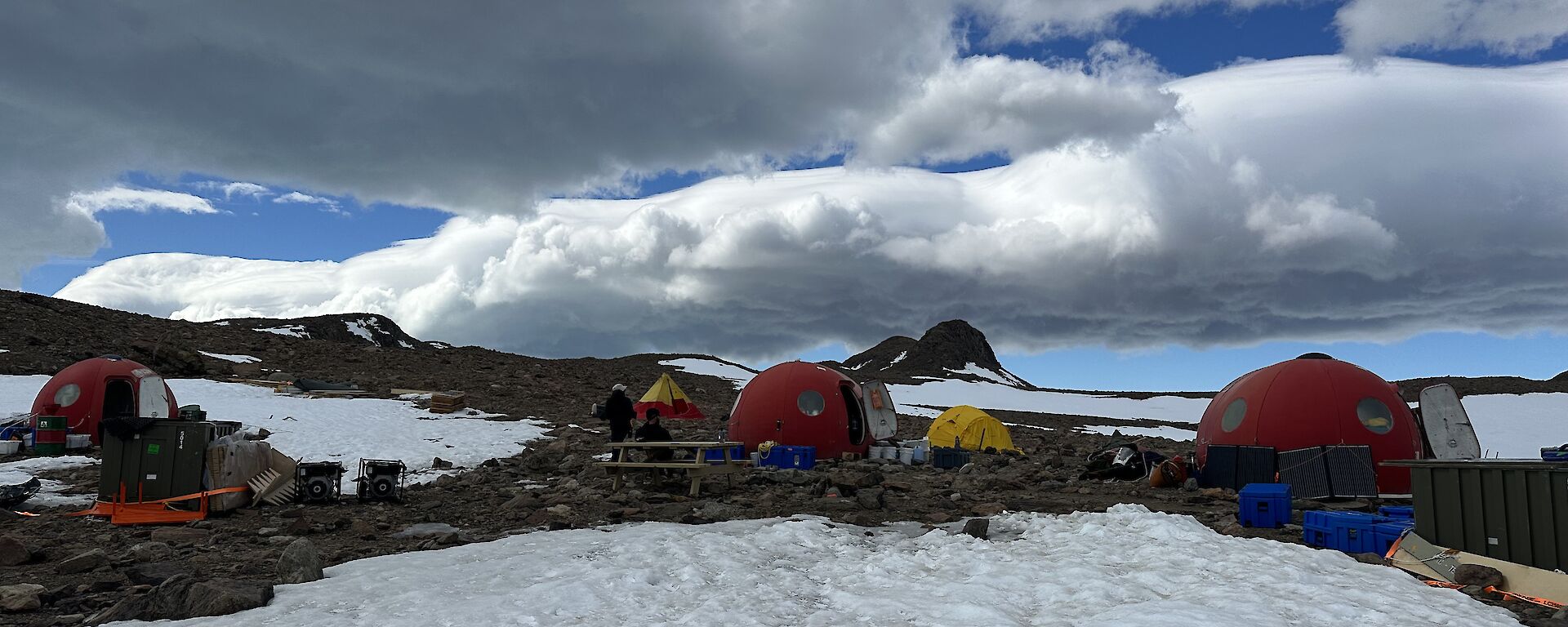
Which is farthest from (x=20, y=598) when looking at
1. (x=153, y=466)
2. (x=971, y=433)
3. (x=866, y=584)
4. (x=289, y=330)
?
(x=289, y=330)

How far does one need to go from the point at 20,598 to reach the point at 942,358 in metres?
105

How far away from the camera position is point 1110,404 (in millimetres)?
73125

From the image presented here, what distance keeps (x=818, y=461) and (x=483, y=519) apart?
9.56 m

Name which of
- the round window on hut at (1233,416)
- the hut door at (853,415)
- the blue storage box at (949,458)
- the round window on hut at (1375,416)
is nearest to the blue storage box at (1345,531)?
the round window on hut at (1375,416)

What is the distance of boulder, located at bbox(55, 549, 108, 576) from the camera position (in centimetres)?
878

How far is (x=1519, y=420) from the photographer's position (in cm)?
5291

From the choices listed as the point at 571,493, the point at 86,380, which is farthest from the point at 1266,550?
the point at 86,380

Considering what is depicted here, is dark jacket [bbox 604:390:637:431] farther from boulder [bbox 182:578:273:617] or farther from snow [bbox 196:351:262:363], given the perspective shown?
snow [bbox 196:351:262:363]

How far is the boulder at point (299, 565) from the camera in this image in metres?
8.19

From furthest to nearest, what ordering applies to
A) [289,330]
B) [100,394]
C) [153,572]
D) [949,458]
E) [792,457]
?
[289,330]
[100,394]
[949,458]
[792,457]
[153,572]

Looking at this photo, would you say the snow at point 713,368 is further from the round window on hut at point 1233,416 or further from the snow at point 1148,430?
the round window on hut at point 1233,416

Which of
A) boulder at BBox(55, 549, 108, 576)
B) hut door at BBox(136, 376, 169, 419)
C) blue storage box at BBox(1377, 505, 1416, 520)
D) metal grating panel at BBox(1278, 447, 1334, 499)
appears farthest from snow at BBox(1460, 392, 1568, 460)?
hut door at BBox(136, 376, 169, 419)

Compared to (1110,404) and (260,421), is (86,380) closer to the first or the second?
(260,421)

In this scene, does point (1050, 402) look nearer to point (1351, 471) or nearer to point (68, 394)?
point (1351, 471)
